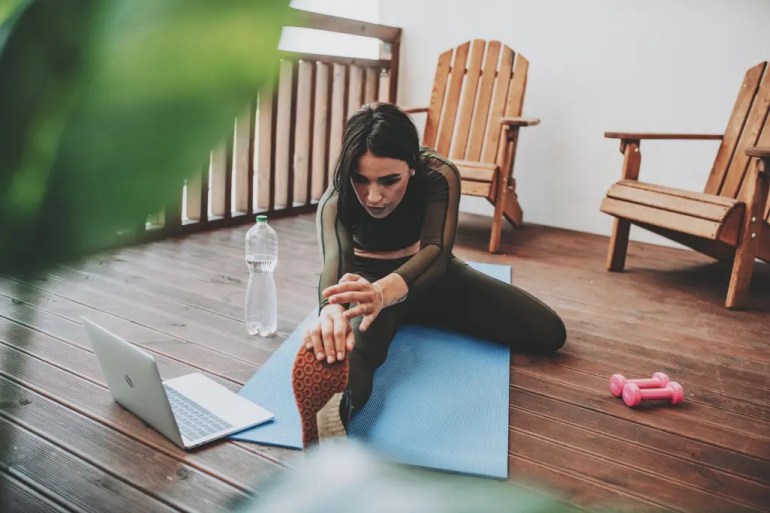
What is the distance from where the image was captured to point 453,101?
409cm

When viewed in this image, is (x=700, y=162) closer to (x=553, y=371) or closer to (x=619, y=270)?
(x=619, y=270)

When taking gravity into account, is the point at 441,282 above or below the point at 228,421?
above

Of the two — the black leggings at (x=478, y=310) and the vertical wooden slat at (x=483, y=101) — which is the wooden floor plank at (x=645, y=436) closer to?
the black leggings at (x=478, y=310)

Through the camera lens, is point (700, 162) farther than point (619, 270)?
Yes

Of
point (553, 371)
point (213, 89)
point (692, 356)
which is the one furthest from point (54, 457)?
point (692, 356)

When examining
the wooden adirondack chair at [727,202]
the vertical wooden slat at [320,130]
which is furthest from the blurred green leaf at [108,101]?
the vertical wooden slat at [320,130]

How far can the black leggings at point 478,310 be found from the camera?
217 centimetres

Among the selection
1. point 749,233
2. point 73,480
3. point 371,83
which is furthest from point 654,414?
point 371,83

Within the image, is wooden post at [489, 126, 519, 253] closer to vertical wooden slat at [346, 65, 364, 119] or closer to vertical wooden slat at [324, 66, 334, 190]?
vertical wooden slat at [324, 66, 334, 190]

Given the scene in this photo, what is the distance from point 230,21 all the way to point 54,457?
154 cm

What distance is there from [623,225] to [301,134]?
1948mm

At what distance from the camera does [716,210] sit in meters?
2.75

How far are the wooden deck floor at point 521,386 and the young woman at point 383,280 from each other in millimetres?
159

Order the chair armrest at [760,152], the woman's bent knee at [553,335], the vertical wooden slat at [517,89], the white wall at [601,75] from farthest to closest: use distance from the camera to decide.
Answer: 1. the vertical wooden slat at [517,89]
2. the white wall at [601,75]
3. the chair armrest at [760,152]
4. the woman's bent knee at [553,335]
